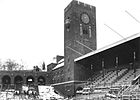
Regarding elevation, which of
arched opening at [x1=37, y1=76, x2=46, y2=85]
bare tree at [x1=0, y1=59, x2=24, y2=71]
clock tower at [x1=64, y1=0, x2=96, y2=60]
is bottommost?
arched opening at [x1=37, y1=76, x2=46, y2=85]

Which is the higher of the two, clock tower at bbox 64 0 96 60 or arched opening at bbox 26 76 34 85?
clock tower at bbox 64 0 96 60

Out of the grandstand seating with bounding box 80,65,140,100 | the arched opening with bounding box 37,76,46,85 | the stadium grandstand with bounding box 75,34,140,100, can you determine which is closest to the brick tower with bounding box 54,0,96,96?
the stadium grandstand with bounding box 75,34,140,100

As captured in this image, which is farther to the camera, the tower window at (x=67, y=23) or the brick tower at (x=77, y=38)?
the tower window at (x=67, y=23)

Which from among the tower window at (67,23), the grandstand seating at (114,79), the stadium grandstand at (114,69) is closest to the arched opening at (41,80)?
the tower window at (67,23)

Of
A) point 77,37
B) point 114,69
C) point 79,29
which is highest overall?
point 79,29

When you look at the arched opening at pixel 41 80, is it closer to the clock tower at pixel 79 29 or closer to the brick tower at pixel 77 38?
the brick tower at pixel 77 38

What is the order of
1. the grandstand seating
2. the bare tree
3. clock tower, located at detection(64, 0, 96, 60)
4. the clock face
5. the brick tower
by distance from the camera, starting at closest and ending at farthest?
the grandstand seating
the brick tower
clock tower, located at detection(64, 0, 96, 60)
the clock face
the bare tree

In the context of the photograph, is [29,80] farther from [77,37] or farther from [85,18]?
[85,18]

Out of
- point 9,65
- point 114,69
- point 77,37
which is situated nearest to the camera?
point 114,69

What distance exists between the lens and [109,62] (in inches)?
1799

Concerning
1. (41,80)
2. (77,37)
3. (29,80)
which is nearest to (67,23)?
(77,37)

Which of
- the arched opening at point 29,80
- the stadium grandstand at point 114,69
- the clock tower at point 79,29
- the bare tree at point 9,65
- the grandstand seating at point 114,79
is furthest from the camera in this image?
the bare tree at point 9,65

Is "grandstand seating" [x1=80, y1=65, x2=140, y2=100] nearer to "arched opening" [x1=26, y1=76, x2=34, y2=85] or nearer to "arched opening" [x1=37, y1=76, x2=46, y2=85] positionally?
"arched opening" [x1=37, y1=76, x2=46, y2=85]

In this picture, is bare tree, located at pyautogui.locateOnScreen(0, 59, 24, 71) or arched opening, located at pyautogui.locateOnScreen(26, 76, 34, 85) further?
bare tree, located at pyautogui.locateOnScreen(0, 59, 24, 71)
